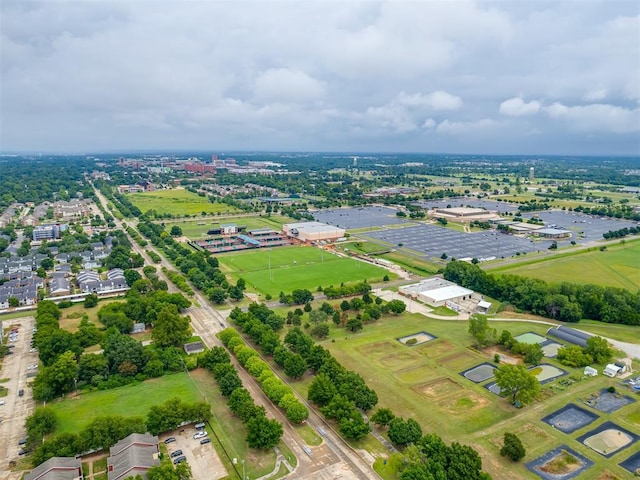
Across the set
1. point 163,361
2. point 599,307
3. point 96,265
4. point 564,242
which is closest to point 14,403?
point 163,361

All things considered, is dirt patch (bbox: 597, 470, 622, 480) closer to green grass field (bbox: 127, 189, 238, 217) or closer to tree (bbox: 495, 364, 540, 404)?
tree (bbox: 495, 364, 540, 404)

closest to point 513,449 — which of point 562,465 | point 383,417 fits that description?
point 562,465

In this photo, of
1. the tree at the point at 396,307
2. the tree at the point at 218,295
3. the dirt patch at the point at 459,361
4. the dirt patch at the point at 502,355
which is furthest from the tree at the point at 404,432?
the tree at the point at 218,295

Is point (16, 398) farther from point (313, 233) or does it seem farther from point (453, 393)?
point (313, 233)

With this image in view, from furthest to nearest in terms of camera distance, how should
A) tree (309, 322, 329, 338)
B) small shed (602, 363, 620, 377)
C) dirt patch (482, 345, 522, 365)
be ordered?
tree (309, 322, 329, 338) < dirt patch (482, 345, 522, 365) < small shed (602, 363, 620, 377)

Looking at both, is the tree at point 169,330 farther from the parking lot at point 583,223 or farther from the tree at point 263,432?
the parking lot at point 583,223

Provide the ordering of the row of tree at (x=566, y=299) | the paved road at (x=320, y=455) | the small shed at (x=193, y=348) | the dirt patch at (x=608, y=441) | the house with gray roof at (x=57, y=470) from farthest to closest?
the row of tree at (x=566, y=299) → the small shed at (x=193, y=348) → the dirt patch at (x=608, y=441) → the paved road at (x=320, y=455) → the house with gray roof at (x=57, y=470)

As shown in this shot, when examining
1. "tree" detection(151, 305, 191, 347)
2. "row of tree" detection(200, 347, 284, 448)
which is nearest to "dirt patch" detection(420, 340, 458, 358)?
"row of tree" detection(200, 347, 284, 448)
